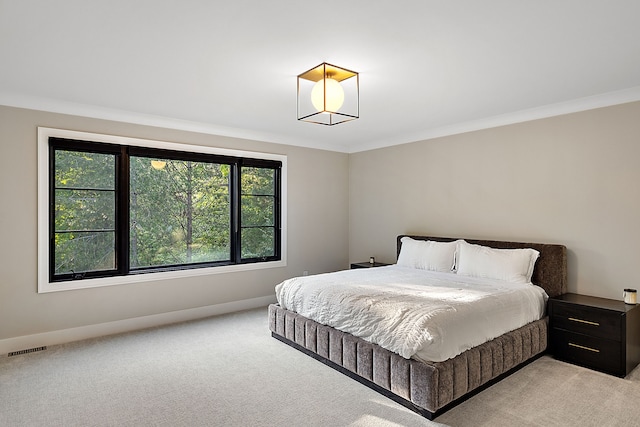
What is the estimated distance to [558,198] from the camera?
13.2ft

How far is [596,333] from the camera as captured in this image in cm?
327

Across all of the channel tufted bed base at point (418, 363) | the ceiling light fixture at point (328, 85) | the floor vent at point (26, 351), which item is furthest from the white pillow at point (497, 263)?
the floor vent at point (26, 351)

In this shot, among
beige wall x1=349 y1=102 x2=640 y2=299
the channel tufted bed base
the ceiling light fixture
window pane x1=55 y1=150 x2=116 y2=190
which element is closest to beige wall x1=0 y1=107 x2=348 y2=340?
window pane x1=55 y1=150 x2=116 y2=190

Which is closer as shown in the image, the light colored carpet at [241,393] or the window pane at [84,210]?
the light colored carpet at [241,393]

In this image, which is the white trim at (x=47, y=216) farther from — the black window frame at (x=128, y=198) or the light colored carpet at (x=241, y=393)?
the light colored carpet at (x=241, y=393)

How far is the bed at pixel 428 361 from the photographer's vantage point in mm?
Answer: 2533

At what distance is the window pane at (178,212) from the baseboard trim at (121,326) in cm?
65

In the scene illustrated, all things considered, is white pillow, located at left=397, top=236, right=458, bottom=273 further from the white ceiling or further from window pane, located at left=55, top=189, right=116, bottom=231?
A: window pane, located at left=55, top=189, right=116, bottom=231

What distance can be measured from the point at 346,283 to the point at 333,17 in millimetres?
2477

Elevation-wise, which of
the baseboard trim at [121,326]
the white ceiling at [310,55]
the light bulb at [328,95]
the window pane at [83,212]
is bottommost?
the baseboard trim at [121,326]

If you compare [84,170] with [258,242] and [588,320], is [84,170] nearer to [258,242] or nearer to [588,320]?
[258,242]

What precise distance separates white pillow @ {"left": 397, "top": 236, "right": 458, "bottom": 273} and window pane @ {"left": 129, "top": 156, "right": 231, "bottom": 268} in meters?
2.52

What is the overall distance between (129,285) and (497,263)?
4.25 metres

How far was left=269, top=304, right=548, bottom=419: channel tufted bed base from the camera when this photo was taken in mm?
2514
